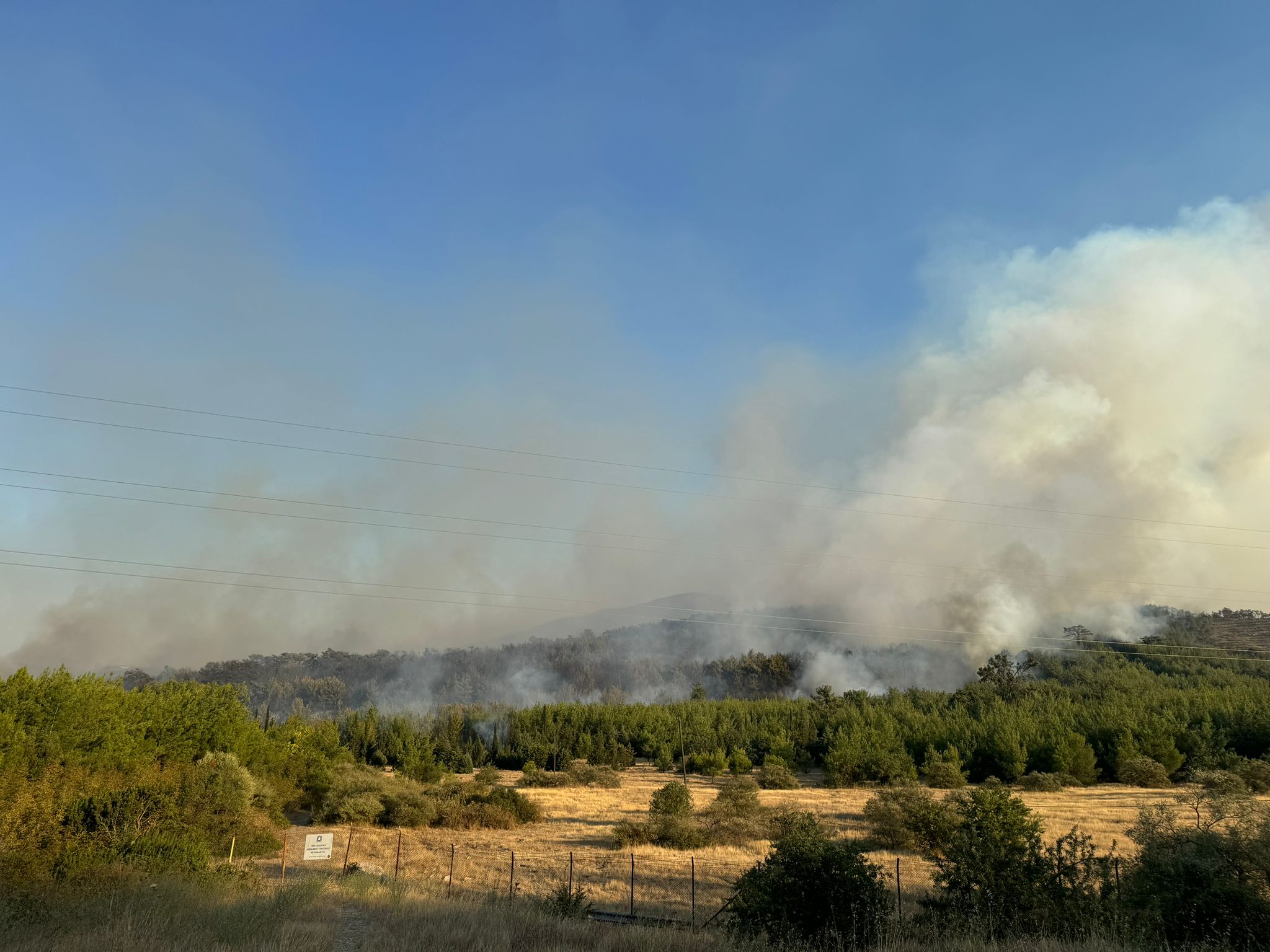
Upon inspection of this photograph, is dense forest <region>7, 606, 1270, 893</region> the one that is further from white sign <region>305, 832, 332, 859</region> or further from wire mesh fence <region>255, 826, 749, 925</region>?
wire mesh fence <region>255, 826, 749, 925</region>

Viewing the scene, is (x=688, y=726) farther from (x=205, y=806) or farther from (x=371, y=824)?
(x=205, y=806)

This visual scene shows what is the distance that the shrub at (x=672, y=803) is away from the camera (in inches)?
1789

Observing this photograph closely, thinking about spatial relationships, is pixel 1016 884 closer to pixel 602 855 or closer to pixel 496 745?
pixel 602 855

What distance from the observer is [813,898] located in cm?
1734

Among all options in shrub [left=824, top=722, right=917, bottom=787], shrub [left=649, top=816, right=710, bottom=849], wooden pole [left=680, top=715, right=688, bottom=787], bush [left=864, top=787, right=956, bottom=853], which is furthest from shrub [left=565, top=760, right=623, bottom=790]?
bush [left=864, top=787, right=956, bottom=853]

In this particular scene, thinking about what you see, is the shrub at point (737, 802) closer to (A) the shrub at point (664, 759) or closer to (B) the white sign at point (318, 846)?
(B) the white sign at point (318, 846)

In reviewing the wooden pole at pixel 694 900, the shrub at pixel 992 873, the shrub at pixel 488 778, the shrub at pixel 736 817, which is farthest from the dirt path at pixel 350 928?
the shrub at pixel 488 778

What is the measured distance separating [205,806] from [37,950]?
28160 millimetres

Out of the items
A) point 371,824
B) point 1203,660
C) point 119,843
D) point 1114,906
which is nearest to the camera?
point 1114,906

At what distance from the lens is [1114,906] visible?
1694 centimetres

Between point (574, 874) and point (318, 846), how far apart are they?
37.5 ft

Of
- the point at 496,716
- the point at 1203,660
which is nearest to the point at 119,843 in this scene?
the point at 496,716

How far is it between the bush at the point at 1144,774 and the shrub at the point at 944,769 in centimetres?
1500

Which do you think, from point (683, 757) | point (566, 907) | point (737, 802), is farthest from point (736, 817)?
point (683, 757)
